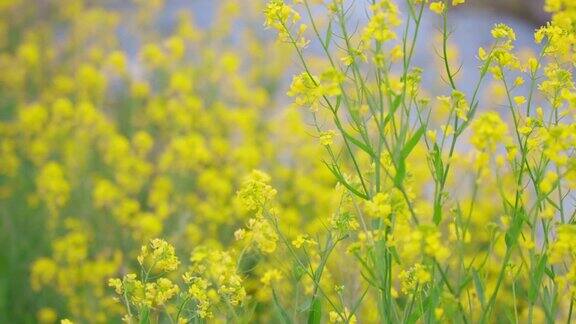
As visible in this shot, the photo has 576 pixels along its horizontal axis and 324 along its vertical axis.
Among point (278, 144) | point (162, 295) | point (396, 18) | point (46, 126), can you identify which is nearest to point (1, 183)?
point (46, 126)

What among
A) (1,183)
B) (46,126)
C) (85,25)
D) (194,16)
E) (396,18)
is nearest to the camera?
(396,18)

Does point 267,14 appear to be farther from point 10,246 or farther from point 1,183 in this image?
point 1,183

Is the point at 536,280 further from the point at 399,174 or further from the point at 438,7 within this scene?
the point at 438,7

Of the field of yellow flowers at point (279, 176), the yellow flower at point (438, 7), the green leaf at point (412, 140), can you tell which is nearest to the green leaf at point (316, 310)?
the field of yellow flowers at point (279, 176)

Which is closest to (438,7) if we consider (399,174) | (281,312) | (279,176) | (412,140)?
(412,140)

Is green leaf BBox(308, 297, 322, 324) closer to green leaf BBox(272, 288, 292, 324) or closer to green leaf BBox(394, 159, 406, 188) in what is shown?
green leaf BBox(272, 288, 292, 324)

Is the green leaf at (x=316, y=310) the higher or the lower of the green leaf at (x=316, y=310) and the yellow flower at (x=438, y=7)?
the lower

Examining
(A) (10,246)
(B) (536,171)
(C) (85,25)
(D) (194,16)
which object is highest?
(D) (194,16)

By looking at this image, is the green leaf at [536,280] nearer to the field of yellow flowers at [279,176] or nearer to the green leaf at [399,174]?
the field of yellow flowers at [279,176]
